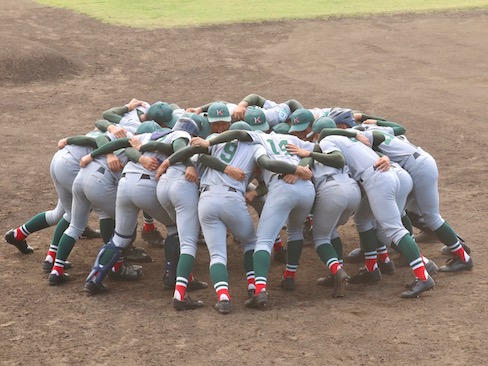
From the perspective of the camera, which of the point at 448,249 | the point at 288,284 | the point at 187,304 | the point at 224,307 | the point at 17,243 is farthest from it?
the point at 17,243

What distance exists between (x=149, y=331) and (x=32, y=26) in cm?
1549

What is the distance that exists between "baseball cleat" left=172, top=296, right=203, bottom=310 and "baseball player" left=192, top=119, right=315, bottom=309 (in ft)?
1.51

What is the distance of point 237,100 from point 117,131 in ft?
24.1

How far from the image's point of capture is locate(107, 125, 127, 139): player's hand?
9625 mm

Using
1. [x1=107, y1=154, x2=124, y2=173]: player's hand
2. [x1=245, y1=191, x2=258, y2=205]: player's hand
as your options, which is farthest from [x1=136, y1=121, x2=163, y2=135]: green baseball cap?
[x1=245, y1=191, x2=258, y2=205]: player's hand

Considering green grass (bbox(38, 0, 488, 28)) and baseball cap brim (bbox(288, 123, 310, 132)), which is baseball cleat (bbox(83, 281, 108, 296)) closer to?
baseball cap brim (bbox(288, 123, 310, 132))

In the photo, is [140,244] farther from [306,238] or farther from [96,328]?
[96,328]

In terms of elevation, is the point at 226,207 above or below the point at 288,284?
above

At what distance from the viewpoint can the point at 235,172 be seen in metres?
8.55

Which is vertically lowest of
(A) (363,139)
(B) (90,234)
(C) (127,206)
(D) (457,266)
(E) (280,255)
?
(B) (90,234)

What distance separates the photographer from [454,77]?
1828 centimetres

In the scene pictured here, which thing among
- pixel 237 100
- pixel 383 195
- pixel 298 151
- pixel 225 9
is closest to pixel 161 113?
pixel 298 151

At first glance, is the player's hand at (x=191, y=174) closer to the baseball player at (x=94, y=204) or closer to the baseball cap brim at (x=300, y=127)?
the baseball player at (x=94, y=204)

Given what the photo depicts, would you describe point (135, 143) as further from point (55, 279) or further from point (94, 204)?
point (55, 279)
